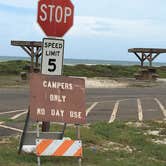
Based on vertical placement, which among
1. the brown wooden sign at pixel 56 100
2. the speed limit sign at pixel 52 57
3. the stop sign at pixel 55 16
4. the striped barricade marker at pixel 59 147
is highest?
the stop sign at pixel 55 16

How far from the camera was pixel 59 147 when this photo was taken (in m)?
8.58

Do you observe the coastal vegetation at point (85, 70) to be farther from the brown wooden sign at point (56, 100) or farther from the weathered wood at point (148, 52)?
the brown wooden sign at point (56, 100)

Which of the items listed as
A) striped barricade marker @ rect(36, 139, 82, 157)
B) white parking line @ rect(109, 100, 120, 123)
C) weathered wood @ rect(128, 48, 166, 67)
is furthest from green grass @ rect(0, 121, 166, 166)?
weathered wood @ rect(128, 48, 166, 67)

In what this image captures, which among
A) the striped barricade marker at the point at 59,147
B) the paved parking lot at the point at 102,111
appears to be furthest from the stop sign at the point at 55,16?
the paved parking lot at the point at 102,111

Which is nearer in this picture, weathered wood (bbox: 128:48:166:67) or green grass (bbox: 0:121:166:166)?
green grass (bbox: 0:121:166:166)

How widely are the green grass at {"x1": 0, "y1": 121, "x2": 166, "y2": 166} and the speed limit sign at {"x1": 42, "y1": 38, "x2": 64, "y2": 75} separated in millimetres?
1494

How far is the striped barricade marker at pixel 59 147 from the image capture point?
336 inches

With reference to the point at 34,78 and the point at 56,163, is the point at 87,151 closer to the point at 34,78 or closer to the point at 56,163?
the point at 56,163

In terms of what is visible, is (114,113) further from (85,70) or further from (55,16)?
(85,70)

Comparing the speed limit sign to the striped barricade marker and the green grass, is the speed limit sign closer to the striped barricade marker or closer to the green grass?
the striped barricade marker

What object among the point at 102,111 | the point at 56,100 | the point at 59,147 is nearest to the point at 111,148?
the point at 59,147

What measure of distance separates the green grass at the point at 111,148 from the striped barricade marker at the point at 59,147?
31 centimetres

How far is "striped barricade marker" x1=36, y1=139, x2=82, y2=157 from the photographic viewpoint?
853 cm

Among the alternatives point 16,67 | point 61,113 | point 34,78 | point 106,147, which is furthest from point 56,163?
point 16,67
